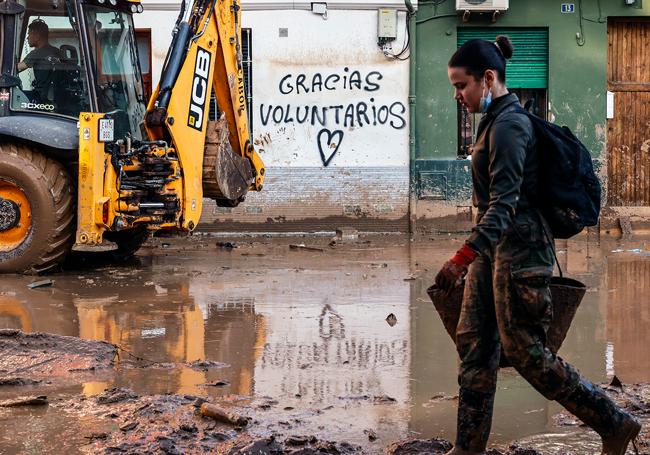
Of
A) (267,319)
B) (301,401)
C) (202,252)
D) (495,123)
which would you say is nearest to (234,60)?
(202,252)

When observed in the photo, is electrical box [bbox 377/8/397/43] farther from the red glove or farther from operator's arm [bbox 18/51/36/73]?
the red glove

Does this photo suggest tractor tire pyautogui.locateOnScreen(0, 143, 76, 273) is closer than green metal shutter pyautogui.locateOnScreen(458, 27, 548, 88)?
Yes

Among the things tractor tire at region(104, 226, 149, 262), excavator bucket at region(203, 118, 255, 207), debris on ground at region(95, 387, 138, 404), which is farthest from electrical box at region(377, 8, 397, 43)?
debris on ground at region(95, 387, 138, 404)

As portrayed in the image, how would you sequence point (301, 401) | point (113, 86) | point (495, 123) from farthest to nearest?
point (113, 86)
point (301, 401)
point (495, 123)

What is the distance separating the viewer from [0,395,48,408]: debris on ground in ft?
18.0

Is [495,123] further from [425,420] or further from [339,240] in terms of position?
[339,240]

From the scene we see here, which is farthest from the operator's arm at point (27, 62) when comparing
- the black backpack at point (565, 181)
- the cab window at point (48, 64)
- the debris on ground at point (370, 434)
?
the black backpack at point (565, 181)

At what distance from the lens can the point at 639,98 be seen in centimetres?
1666

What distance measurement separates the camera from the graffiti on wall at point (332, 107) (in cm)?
1638

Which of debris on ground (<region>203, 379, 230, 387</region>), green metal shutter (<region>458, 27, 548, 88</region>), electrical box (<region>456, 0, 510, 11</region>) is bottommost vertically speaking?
debris on ground (<region>203, 379, 230, 387</region>)

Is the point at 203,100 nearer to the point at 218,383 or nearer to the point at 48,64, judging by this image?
the point at 48,64

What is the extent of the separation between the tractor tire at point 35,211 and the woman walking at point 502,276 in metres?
6.78

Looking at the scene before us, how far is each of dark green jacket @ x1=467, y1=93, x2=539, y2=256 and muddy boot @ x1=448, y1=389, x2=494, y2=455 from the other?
2.09ft

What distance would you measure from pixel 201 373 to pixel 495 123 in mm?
2763
